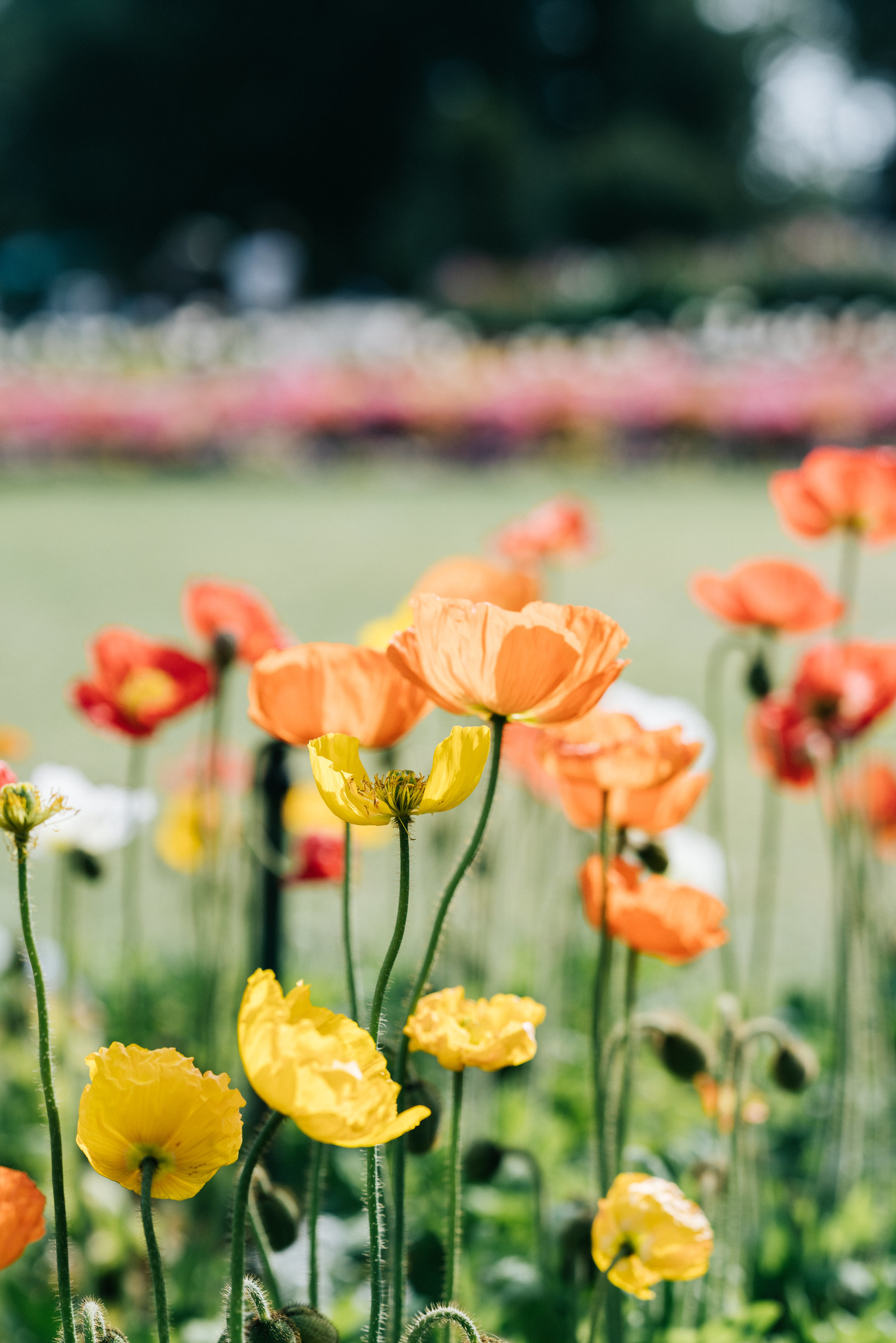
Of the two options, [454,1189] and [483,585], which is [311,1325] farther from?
[483,585]

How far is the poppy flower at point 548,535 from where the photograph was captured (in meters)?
1.30

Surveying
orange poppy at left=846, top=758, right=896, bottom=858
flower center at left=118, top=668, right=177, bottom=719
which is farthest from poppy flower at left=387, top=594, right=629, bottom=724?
orange poppy at left=846, top=758, right=896, bottom=858

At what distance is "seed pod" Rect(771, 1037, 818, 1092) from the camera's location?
0.92 metres

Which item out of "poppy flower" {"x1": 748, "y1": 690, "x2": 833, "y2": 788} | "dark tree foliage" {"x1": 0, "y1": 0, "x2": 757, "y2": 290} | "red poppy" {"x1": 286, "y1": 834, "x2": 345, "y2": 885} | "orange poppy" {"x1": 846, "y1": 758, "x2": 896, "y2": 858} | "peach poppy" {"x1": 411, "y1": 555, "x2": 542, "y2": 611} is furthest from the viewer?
"dark tree foliage" {"x1": 0, "y1": 0, "x2": 757, "y2": 290}

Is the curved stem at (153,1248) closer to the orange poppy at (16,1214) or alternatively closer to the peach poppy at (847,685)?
the orange poppy at (16,1214)

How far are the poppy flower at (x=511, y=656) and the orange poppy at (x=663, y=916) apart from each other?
0.57 ft

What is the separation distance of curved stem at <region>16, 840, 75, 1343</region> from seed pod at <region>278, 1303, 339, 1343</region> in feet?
0.29

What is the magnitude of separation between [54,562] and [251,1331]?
4.21 meters

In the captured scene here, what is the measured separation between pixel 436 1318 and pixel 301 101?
23.9 m

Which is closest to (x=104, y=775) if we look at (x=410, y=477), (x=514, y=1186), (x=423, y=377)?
(x=514, y=1186)

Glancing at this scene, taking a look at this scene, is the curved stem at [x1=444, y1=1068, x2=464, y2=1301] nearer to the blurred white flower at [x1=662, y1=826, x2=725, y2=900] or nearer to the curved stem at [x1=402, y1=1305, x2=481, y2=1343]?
the curved stem at [x1=402, y1=1305, x2=481, y2=1343]

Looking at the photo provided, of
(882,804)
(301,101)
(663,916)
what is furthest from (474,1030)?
(301,101)

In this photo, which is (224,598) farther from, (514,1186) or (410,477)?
(410,477)

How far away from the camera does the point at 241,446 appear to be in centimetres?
708
